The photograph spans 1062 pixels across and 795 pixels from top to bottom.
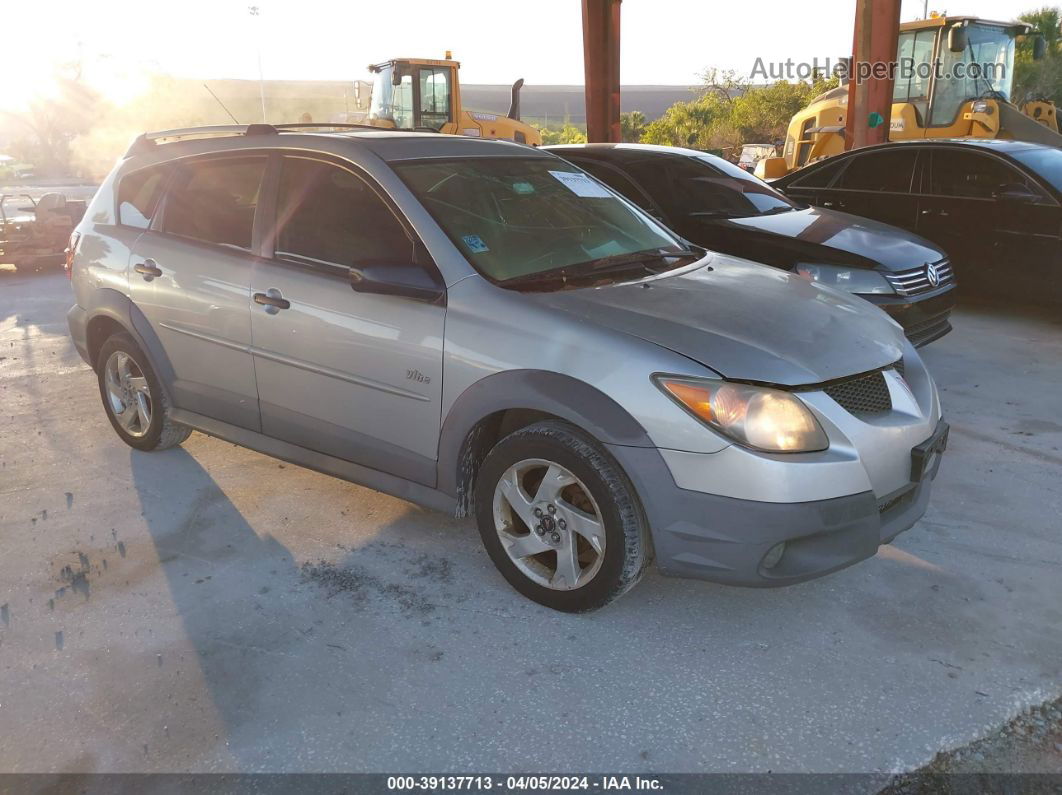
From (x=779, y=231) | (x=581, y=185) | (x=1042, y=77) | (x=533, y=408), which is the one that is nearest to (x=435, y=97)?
(x=779, y=231)

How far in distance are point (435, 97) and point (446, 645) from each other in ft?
46.6

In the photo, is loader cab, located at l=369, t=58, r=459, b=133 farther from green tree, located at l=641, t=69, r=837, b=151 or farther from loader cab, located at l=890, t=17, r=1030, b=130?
green tree, located at l=641, t=69, r=837, b=151

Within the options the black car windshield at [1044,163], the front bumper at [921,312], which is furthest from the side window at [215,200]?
the black car windshield at [1044,163]

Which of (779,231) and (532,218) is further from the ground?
(532,218)

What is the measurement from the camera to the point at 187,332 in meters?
4.27

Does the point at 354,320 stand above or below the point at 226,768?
above

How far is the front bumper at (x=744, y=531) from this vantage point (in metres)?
2.80

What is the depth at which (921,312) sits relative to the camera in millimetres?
6000

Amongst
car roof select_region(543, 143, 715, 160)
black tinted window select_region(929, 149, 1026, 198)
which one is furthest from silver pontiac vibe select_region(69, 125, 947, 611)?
black tinted window select_region(929, 149, 1026, 198)

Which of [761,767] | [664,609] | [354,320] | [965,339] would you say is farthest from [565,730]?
[965,339]

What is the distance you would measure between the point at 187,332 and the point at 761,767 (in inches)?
126

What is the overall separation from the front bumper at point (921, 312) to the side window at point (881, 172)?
242cm

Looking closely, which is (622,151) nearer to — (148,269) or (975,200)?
(975,200)

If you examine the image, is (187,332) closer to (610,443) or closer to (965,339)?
(610,443)
